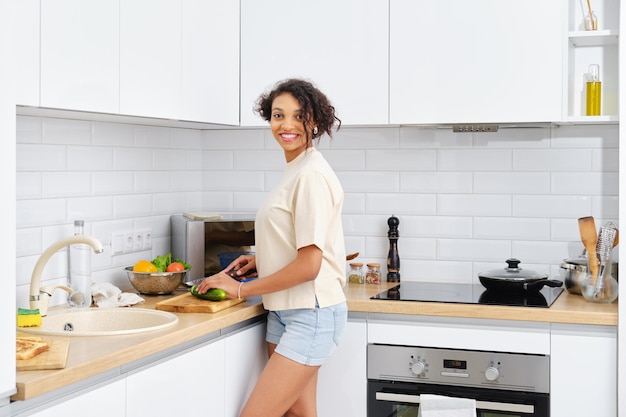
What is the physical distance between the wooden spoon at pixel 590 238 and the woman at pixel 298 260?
3.10 ft

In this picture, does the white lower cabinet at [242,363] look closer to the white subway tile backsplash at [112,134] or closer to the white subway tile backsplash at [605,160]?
the white subway tile backsplash at [112,134]

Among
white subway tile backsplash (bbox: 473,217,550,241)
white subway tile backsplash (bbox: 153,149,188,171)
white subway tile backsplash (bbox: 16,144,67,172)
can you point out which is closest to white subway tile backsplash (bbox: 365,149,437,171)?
white subway tile backsplash (bbox: 473,217,550,241)

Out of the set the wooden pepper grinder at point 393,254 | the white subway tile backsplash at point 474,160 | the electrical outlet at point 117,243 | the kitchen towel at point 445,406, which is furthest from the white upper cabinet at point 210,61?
the kitchen towel at point 445,406

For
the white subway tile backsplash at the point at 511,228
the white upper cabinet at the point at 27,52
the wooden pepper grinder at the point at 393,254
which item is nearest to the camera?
the white upper cabinet at the point at 27,52

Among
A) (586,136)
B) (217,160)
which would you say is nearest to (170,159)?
(217,160)

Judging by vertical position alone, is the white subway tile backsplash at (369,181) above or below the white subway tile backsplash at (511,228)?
above

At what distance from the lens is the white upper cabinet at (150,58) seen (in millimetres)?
2793

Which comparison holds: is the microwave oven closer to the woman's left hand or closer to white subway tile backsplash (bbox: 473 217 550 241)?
the woman's left hand

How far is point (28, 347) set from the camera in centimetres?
213

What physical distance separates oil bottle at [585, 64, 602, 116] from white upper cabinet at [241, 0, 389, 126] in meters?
0.78

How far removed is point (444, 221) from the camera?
376cm

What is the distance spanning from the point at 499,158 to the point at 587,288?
2.43 ft

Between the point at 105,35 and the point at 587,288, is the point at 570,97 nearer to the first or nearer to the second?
the point at 587,288

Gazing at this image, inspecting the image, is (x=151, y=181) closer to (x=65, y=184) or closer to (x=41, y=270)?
(x=65, y=184)
